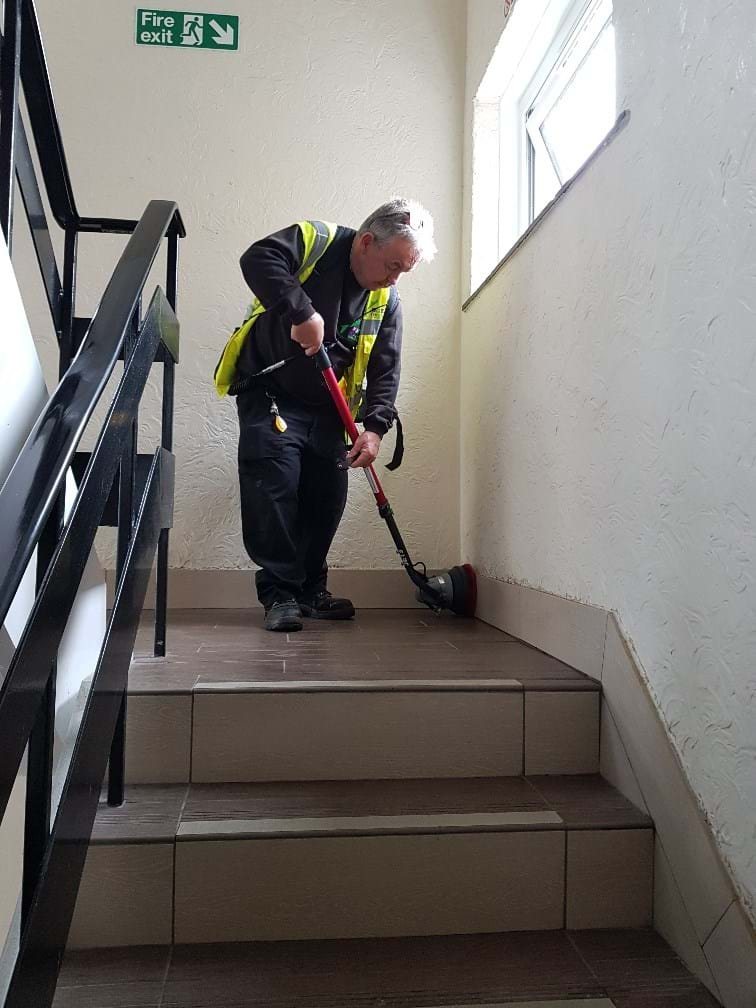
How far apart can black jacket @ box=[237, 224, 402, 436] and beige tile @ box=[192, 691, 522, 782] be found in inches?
45.1

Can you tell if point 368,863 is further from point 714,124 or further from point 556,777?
point 714,124

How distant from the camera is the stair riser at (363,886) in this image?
47.1 inches

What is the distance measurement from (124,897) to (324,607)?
55.3 inches

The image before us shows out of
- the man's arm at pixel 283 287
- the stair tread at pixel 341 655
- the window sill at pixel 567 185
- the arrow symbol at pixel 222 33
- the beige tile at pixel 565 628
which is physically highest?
the arrow symbol at pixel 222 33

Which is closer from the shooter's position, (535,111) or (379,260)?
(379,260)

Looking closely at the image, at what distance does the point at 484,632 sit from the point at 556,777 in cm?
82

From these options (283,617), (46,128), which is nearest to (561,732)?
(283,617)

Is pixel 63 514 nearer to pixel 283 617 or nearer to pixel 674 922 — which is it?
pixel 674 922

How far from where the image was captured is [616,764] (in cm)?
148

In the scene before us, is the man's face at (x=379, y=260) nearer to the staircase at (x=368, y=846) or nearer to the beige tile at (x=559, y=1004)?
the staircase at (x=368, y=846)

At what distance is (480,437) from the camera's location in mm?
2717

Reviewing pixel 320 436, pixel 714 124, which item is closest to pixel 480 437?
pixel 320 436

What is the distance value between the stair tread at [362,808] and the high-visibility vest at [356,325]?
1.34 m

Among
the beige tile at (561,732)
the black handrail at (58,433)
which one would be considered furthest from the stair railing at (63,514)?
the beige tile at (561,732)
